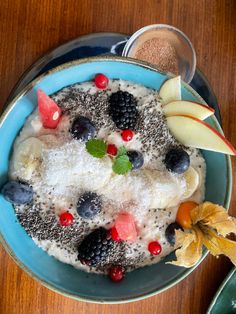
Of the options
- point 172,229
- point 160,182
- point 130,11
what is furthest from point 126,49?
point 172,229

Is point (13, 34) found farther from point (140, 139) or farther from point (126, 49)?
point (140, 139)

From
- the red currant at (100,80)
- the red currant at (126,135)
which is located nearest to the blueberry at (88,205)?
the red currant at (126,135)

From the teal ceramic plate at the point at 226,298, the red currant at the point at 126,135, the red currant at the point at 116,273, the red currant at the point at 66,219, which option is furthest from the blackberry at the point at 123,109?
the teal ceramic plate at the point at 226,298

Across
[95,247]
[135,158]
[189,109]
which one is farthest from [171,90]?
[95,247]

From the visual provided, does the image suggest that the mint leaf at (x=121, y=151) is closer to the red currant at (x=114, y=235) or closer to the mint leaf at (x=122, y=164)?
the mint leaf at (x=122, y=164)

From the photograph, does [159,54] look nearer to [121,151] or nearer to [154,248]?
[121,151]

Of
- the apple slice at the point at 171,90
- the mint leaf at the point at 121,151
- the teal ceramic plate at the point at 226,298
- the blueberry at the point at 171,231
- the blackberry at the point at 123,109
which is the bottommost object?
the teal ceramic plate at the point at 226,298

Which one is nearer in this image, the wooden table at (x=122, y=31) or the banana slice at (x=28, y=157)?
the banana slice at (x=28, y=157)

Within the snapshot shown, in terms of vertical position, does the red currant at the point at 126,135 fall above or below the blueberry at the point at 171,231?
above
